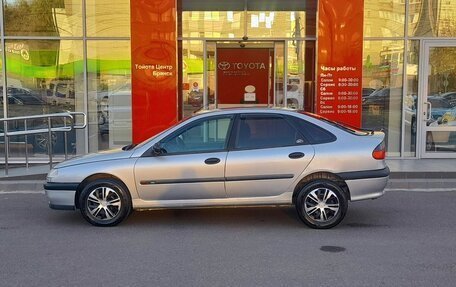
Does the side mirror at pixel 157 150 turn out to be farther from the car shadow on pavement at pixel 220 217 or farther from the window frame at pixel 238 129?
the car shadow on pavement at pixel 220 217

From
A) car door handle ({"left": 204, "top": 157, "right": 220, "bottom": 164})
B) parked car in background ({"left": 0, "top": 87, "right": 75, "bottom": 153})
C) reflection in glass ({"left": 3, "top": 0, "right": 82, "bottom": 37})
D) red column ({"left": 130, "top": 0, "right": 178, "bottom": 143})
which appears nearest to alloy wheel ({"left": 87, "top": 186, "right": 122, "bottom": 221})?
car door handle ({"left": 204, "top": 157, "right": 220, "bottom": 164})

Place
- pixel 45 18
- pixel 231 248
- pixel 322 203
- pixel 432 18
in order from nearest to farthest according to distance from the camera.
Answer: pixel 231 248 < pixel 322 203 < pixel 432 18 < pixel 45 18

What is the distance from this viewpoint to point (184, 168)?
6.51 meters

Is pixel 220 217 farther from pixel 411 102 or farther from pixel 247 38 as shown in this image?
pixel 411 102

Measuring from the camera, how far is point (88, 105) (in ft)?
40.6

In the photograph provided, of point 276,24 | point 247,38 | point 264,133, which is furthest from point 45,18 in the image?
point 264,133

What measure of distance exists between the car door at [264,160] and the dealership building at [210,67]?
5.17 metres

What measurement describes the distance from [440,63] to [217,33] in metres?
5.16

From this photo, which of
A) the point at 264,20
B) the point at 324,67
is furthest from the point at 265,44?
the point at 324,67

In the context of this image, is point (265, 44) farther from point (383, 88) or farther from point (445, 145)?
point (445, 145)

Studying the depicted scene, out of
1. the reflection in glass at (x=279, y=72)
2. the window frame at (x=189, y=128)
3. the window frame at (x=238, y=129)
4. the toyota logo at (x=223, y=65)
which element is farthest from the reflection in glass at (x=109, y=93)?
the window frame at (x=238, y=129)

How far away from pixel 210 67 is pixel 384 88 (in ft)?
13.4

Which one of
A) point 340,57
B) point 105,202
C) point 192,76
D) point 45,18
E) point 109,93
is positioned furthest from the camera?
point 192,76

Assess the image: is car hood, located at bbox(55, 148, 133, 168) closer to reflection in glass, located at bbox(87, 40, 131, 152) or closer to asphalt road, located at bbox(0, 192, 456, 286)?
asphalt road, located at bbox(0, 192, 456, 286)
